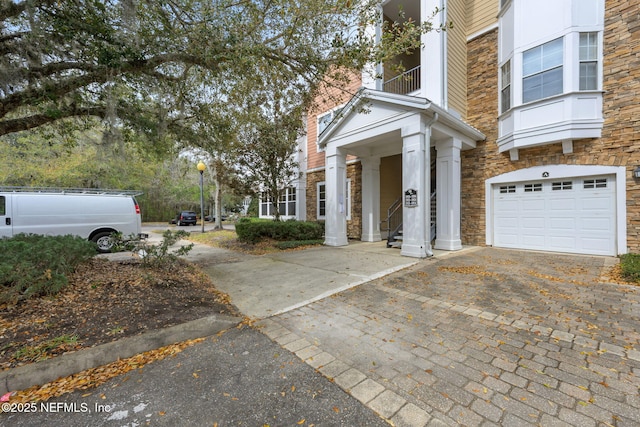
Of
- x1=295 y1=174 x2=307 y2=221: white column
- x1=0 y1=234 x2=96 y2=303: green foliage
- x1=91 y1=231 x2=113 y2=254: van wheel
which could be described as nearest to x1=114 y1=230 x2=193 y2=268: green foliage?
x1=0 y1=234 x2=96 y2=303: green foliage

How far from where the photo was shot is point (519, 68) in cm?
780

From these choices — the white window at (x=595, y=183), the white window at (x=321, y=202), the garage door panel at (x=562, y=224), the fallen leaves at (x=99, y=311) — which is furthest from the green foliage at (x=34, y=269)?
the white window at (x=595, y=183)

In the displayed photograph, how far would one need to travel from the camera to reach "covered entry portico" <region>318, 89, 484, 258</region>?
7070mm

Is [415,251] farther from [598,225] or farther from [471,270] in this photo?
[598,225]

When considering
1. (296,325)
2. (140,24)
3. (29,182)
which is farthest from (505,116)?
(29,182)

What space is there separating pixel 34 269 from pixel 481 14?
13119mm

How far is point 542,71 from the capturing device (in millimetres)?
7441

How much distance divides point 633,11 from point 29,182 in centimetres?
2475

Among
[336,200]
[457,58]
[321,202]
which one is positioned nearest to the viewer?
[457,58]

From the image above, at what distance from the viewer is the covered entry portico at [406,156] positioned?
7.07 metres

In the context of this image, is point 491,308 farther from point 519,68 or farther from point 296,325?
point 519,68

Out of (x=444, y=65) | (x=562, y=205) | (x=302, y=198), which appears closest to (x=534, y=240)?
(x=562, y=205)

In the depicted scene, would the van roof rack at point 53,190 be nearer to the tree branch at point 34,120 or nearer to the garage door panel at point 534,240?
the tree branch at point 34,120

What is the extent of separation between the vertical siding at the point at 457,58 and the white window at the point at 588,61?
2.95m
